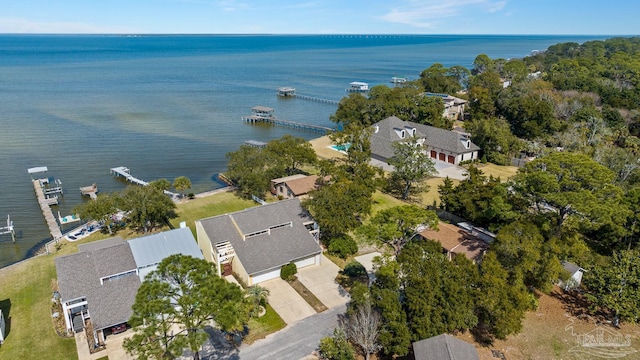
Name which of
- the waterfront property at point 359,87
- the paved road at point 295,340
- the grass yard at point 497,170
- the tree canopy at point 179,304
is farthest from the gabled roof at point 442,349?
the waterfront property at point 359,87

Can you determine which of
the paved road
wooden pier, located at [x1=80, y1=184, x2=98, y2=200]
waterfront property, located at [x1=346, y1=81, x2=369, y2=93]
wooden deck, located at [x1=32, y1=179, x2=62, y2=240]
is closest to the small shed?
the paved road

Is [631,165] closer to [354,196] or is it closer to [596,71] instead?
[354,196]

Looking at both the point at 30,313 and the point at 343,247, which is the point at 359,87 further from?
the point at 30,313

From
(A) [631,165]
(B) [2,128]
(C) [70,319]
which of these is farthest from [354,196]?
(B) [2,128]

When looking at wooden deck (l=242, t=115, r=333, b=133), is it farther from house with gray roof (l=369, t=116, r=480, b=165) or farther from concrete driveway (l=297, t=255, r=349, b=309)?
concrete driveway (l=297, t=255, r=349, b=309)

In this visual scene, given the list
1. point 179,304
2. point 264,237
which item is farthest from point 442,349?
point 264,237

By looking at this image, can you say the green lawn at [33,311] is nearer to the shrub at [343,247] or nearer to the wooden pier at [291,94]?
the shrub at [343,247]
